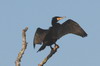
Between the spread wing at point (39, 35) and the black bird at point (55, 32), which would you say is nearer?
the black bird at point (55, 32)

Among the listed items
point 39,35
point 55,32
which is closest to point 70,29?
point 55,32

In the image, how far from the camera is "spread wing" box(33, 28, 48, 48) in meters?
9.95

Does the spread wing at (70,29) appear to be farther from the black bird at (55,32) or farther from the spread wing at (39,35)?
A: the spread wing at (39,35)

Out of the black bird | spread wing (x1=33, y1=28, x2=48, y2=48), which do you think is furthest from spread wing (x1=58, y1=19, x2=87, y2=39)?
spread wing (x1=33, y1=28, x2=48, y2=48)

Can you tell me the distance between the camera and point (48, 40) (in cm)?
978

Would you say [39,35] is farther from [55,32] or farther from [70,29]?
[70,29]

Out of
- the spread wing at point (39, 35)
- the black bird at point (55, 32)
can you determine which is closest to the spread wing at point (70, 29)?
the black bird at point (55, 32)

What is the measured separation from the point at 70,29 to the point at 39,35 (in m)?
1.02

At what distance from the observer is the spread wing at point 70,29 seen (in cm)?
1009

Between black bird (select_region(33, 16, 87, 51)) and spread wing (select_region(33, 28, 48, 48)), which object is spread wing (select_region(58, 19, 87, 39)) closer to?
black bird (select_region(33, 16, 87, 51))

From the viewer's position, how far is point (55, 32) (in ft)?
33.5

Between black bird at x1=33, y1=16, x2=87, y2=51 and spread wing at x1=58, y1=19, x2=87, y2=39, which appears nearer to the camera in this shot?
black bird at x1=33, y1=16, x2=87, y2=51

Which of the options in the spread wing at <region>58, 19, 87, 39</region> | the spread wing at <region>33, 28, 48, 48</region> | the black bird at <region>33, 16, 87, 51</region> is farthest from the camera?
the spread wing at <region>58, 19, 87, 39</region>

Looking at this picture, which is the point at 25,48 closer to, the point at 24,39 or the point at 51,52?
the point at 24,39
